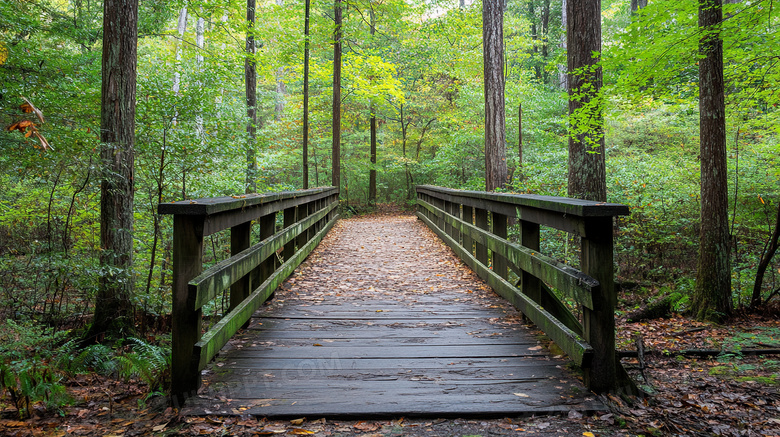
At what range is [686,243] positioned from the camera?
821cm

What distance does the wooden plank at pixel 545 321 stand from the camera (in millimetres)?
2715

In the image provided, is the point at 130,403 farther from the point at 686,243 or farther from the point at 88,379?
the point at 686,243

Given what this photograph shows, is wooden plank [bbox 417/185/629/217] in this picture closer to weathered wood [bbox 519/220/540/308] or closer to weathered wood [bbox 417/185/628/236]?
weathered wood [bbox 417/185/628/236]

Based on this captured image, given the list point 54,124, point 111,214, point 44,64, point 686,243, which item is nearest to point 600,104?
point 686,243

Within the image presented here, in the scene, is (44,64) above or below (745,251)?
above

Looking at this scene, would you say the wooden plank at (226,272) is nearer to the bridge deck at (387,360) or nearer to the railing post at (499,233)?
the bridge deck at (387,360)

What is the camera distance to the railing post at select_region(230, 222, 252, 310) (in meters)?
3.77

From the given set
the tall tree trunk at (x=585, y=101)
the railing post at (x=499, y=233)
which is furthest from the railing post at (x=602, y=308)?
the tall tree trunk at (x=585, y=101)

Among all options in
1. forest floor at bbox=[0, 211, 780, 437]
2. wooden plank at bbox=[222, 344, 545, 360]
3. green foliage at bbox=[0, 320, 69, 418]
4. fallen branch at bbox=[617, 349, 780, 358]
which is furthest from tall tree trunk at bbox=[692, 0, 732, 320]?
green foliage at bbox=[0, 320, 69, 418]

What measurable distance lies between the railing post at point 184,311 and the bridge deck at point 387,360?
0.14 m

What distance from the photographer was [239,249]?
3.92 m

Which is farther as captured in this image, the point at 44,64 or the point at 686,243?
the point at 686,243

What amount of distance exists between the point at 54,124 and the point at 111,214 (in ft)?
4.26

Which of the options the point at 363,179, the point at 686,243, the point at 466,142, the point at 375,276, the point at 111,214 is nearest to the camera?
the point at 111,214
